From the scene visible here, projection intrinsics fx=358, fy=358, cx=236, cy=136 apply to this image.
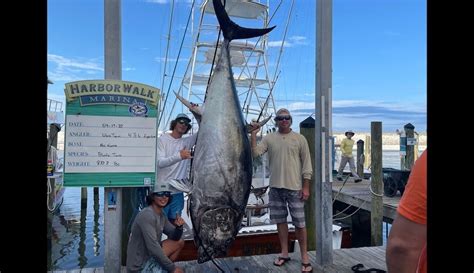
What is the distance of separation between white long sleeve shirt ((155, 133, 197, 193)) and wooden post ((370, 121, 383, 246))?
3525mm

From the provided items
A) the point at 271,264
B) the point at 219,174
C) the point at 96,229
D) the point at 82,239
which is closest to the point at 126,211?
the point at 271,264

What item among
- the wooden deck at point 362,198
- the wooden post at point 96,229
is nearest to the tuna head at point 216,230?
the wooden deck at point 362,198

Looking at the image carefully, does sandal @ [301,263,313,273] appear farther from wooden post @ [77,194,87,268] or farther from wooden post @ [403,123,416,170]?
wooden post @ [77,194,87,268]

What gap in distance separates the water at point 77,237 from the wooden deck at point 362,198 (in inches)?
38.9

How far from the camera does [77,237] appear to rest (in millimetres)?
7984

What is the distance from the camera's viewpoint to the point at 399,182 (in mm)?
6242

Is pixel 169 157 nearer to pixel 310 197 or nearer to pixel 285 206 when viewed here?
pixel 285 206

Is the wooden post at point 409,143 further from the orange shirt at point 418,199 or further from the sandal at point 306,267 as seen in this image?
the orange shirt at point 418,199

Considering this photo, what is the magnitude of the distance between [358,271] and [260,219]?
251 centimetres

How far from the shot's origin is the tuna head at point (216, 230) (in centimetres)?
179

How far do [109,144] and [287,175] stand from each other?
1384mm

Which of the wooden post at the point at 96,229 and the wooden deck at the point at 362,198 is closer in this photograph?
the wooden deck at the point at 362,198
